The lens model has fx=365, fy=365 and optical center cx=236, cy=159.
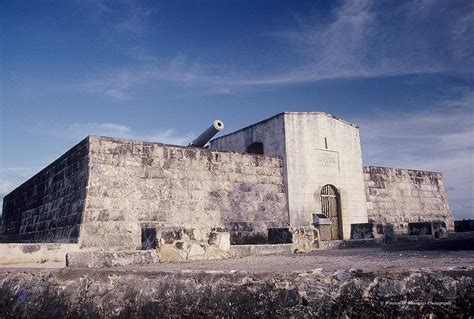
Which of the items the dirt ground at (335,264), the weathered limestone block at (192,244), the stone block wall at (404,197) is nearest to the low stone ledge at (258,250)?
the weathered limestone block at (192,244)

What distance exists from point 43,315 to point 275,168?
9842 millimetres

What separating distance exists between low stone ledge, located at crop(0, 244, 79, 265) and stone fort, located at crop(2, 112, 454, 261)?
42.8 inches

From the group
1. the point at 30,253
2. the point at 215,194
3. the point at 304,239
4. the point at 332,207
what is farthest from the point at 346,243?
the point at 30,253

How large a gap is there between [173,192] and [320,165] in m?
5.74

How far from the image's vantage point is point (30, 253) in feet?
21.0

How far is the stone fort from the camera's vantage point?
29.4 ft

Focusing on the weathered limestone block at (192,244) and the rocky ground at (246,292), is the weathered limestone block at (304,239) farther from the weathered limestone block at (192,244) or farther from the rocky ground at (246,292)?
the rocky ground at (246,292)

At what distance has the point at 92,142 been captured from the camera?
31.0ft

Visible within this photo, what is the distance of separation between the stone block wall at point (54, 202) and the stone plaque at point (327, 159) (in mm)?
7929

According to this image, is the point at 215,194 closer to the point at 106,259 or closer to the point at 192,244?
the point at 192,244

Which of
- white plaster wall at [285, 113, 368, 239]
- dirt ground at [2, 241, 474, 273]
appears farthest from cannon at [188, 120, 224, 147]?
dirt ground at [2, 241, 474, 273]

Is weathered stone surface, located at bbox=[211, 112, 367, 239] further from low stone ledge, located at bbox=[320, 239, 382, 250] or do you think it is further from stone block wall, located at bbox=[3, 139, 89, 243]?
stone block wall, located at bbox=[3, 139, 89, 243]

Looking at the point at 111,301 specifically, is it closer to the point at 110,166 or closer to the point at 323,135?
the point at 110,166

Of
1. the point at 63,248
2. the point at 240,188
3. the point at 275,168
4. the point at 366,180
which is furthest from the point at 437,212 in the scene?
the point at 63,248
